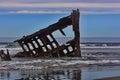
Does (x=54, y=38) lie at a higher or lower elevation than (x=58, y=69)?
higher

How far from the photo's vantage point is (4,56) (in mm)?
32031

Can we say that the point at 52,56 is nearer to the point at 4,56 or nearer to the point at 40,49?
the point at 40,49

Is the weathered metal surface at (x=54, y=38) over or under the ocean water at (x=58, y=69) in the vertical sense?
over

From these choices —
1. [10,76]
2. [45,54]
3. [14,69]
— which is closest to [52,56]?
[45,54]

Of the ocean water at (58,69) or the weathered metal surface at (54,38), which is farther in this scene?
the weathered metal surface at (54,38)

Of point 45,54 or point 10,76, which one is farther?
point 45,54

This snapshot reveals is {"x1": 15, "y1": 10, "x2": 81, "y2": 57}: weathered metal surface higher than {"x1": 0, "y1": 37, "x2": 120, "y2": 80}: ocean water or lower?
higher

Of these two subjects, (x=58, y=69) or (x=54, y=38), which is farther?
(x=54, y=38)

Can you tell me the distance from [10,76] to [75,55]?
1355 cm

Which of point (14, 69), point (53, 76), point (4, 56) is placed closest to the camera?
point (53, 76)

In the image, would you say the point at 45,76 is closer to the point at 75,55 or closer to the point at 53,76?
the point at 53,76

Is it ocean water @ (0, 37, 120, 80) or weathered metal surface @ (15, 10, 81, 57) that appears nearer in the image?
ocean water @ (0, 37, 120, 80)

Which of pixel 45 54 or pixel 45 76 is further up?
pixel 45 54

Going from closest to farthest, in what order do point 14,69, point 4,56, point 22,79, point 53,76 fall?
point 22,79 < point 53,76 < point 14,69 < point 4,56
